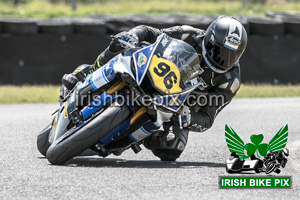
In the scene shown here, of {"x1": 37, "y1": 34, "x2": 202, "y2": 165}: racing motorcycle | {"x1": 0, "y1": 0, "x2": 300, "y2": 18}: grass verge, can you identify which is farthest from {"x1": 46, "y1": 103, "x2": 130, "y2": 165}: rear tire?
{"x1": 0, "y1": 0, "x2": 300, "y2": 18}: grass verge

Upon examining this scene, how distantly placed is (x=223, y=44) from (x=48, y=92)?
24.0 feet

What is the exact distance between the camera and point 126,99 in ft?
18.4

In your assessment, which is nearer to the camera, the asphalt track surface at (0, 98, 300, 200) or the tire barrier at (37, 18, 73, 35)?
the asphalt track surface at (0, 98, 300, 200)

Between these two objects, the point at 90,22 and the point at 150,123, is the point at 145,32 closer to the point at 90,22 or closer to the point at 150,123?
the point at 150,123

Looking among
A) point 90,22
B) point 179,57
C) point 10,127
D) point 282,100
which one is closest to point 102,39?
point 90,22

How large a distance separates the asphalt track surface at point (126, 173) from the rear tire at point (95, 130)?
0.17m

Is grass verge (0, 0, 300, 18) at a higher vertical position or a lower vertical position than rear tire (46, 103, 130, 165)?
lower

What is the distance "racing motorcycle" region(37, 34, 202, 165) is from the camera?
551 cm

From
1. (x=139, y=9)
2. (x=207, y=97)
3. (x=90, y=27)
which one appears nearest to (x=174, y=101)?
(x=207, y=97)

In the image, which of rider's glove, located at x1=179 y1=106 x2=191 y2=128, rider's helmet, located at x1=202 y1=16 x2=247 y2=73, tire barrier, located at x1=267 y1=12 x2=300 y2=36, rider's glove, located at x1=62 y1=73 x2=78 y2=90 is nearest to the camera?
rider's glove, located at x1=179 y1=106 x2=191 y2=128

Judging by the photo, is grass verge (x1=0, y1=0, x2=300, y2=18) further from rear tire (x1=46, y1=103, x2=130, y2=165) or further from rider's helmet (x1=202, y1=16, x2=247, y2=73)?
rear tire (x1=46, y1=103, x2=130, y2=165)

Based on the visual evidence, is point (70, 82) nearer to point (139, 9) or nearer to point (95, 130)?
point (95, 130)

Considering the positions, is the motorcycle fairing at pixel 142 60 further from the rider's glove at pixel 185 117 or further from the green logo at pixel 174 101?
the rider's glove at pixel 185 117

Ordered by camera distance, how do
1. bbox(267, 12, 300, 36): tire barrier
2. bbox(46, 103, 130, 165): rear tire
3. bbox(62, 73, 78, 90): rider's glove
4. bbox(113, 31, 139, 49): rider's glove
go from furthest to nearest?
bbox(267, 12, 300, 36): tire barrier → bbox(62, 73, 78, 90): rider's glove → bbox(113, 31, 139, 49): rider's glove → bbox(46, 103, 130, 165): rear tire
